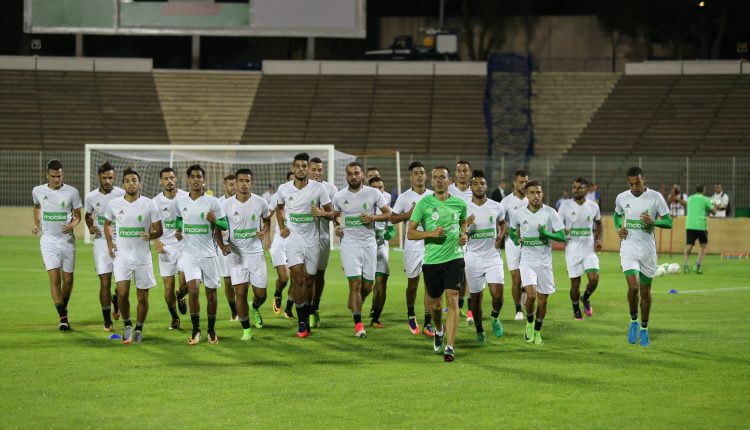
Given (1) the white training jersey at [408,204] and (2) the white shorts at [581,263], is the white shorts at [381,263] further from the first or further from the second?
(2) the white shorts at [581,263]

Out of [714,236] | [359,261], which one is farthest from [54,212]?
[714,236]

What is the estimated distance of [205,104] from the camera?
162 feet

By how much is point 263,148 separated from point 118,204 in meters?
18.5

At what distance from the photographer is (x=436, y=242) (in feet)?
41.3

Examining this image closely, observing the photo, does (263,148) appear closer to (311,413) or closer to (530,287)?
(530,287)

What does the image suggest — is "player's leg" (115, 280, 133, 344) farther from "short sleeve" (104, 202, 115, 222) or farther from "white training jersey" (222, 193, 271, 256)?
"white training jersey" (222, 193, 271, 256)

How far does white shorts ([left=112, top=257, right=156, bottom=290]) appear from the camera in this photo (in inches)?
535

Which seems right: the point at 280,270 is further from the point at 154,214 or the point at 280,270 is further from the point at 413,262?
the point at 154,214

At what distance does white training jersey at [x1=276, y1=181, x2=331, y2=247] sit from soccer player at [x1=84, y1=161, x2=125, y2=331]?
7.72ft

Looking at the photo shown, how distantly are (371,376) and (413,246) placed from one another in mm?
4282

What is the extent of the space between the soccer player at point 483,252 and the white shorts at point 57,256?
5.52 metres

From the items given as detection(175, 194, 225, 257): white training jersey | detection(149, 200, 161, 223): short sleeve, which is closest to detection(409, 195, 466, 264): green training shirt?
detection(175, 194, 225, 257): white training jersey

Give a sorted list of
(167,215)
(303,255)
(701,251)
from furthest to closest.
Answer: (701,251) < (167,215) < (303,255)

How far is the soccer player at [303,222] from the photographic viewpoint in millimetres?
14719
